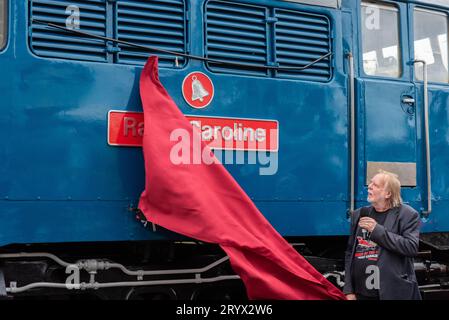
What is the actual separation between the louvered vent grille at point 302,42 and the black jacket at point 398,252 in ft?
6.28

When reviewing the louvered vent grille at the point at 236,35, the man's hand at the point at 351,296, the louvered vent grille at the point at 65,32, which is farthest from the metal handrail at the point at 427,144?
the louvered vent grille at the point at 65,32

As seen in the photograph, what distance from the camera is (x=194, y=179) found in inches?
216

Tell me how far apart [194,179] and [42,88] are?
1321mm

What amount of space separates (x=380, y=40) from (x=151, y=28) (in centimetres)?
240

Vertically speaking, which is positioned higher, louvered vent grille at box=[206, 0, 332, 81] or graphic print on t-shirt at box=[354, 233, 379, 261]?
louvered vent grille at box=[206, 0, 332, 81]

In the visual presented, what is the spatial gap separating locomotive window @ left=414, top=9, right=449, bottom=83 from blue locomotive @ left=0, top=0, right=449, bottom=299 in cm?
2

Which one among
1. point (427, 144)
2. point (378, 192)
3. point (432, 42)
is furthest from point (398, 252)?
point (432, 42)

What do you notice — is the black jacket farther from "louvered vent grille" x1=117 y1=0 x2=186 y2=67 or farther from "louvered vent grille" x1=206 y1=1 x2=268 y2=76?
"louvered vent grille" x1=117 y1=0 x2=186 y2=67

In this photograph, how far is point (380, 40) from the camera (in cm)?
692

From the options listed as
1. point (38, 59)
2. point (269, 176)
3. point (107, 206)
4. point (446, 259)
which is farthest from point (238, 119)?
point (446, 259)

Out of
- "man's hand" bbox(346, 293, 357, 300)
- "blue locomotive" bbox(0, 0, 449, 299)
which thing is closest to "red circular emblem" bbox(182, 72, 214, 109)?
"blue locomotive" bbox(0, 0, 449, 299)

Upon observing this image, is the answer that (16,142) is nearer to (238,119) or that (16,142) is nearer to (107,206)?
(107,206)

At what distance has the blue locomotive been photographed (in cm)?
525

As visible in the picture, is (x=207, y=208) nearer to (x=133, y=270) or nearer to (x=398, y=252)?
(x=133, y=270)
